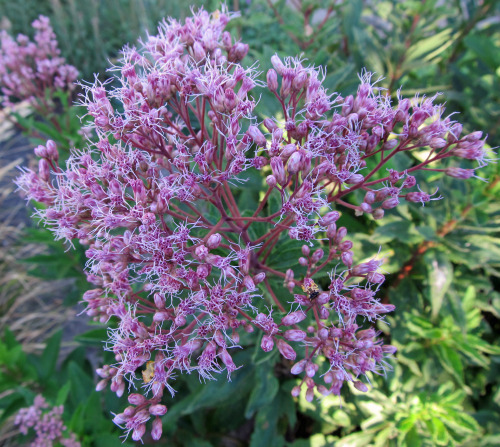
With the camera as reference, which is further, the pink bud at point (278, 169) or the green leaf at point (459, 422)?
the green leaf at point (459, 422)

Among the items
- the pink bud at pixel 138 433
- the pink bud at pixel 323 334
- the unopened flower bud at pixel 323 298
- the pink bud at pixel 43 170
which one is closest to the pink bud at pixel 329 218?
the unopened flower bud at pixel 323 298

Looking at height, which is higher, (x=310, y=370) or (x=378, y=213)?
(x=378, y=213)

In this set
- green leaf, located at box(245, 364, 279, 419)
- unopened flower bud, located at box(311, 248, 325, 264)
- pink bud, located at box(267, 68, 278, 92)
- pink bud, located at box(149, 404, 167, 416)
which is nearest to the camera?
pink bud, located at box(149, 404, 167, 416)

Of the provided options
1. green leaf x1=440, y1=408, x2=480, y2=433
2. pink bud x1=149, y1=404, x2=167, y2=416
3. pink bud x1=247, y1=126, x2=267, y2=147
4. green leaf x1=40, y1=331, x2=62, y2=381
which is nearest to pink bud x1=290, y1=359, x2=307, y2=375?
pink bud x1=149, y1=404, x2=167, y2=416

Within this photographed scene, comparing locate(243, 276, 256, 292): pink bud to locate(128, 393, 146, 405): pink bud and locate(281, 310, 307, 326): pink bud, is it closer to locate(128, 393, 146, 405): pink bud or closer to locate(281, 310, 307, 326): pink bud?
locate(281, 310, 307, 326): pink bud

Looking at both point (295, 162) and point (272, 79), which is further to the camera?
point (272, 79)

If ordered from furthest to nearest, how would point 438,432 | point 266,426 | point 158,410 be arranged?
point 266,426, point 438,432, point 158,410

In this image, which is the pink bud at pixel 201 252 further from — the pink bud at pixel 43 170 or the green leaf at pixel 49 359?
the green leaf at pixel 49 359

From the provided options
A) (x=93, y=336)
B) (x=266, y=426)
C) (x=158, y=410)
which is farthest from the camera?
(x=266, y=426)

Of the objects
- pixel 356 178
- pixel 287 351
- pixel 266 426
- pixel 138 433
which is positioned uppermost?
pixel 356 178

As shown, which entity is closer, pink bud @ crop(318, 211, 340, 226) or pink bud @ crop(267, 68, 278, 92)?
pink bud @ crop(318, 211, 340, 226)

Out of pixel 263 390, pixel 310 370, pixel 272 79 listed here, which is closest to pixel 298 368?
pixel 310 370

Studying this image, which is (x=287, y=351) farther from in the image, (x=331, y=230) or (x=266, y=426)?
(x=266, y=426)
